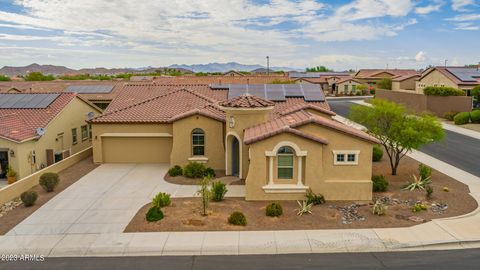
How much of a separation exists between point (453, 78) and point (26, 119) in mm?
47982

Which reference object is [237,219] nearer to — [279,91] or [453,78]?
[279,91]

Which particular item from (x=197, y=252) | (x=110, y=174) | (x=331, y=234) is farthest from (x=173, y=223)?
(x=110, y=174)

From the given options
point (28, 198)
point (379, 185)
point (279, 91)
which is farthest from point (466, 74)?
point (28, 198)

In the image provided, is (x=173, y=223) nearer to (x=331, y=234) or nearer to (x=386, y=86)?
(x=331, y=234)

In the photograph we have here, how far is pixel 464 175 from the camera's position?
76.2 ft

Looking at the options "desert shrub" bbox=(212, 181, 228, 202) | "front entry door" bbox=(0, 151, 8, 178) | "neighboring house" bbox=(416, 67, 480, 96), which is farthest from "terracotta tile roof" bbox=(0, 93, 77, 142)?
"neighboring house" bbox=(416, 67, 480, 96)

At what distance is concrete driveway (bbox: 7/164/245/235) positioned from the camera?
16.1m

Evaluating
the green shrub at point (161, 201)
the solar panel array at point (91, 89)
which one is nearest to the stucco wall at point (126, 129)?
the green shrub at point (161, 201)

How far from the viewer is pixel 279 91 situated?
30.5m

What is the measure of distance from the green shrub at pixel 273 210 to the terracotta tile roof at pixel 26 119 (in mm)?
15068

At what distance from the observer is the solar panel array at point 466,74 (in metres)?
52.1

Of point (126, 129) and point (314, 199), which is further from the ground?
point (126, 129)

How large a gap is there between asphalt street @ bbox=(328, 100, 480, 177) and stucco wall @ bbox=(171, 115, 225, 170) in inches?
565

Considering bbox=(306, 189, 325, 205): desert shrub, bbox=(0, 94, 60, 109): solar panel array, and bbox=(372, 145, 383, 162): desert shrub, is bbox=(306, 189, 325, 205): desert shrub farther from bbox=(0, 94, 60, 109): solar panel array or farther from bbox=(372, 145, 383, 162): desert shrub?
bbox=(0, 94, 60, 109): solar panel array
